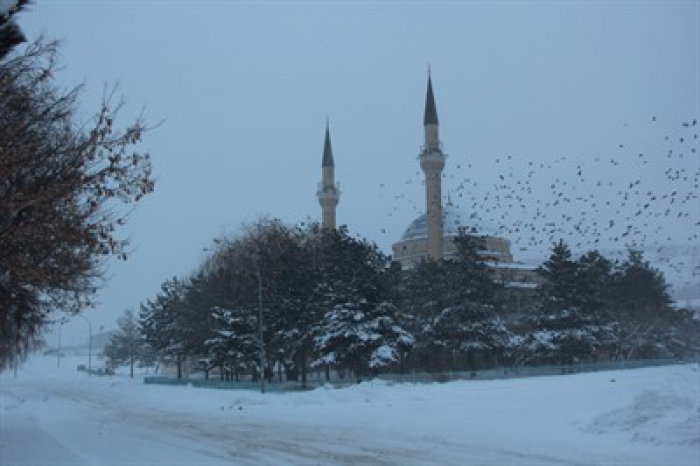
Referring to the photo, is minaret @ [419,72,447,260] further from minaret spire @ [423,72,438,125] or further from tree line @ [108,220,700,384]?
tree line @ [108,220,700,384]

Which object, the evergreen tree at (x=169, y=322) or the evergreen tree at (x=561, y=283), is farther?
the evergreen tree at (x=169, y=322)

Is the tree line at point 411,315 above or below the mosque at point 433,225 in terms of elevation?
below

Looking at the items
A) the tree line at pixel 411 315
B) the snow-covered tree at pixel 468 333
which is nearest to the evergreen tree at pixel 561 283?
the tree line at pixel 411 315

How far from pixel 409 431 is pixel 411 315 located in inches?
1306

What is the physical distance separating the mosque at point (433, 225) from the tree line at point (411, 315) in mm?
11936

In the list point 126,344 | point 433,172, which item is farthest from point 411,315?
point 126,344

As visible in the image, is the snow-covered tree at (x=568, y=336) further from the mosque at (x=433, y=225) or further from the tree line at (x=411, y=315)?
the mosque at (x=433, y=225)

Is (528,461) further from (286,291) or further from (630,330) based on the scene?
(630,330)

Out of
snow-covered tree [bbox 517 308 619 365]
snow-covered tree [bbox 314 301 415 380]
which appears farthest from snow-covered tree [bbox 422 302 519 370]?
snow-covered tree [bbox 314 301 415 380]

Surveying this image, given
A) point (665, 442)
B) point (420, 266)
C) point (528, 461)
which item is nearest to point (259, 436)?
point (528, 461)

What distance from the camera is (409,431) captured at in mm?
17922

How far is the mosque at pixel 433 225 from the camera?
66694 mm

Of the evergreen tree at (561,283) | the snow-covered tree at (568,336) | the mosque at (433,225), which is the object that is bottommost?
the snow-covered tree at (568,336)

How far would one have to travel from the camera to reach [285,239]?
180 ft
